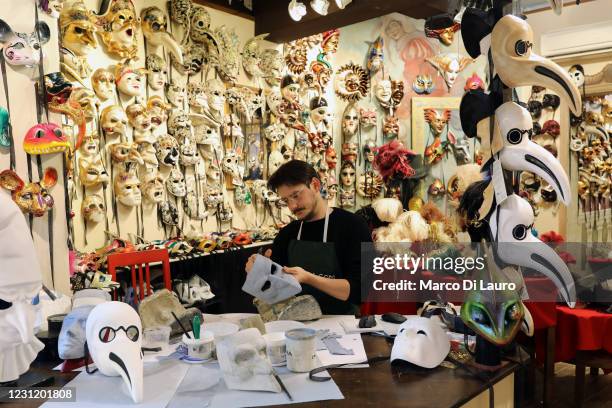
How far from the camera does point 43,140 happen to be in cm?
231

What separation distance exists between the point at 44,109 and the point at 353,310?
1789 millimetres

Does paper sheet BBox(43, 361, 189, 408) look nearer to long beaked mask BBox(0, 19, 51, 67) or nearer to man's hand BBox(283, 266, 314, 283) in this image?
man's hand BBox(283, 266, 314, 283)

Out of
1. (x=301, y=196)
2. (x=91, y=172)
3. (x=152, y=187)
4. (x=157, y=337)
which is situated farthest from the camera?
(x=152, y=187)

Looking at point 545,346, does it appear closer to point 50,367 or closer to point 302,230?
point 302,230

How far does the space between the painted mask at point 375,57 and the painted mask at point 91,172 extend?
3.43 m

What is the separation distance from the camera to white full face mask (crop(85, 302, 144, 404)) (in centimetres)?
149

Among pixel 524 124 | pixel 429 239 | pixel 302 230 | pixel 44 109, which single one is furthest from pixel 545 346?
pixel 44 109

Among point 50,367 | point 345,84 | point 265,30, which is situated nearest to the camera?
point 50,367

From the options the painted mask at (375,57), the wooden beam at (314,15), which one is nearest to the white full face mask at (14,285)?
the wooden beam at (314,15)

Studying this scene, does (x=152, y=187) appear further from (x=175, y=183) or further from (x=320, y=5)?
(x=320, y=5)

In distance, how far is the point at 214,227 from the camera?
4.27 meters

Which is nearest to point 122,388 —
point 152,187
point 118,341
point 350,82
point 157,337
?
point 118,341

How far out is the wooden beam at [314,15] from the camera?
407 cm

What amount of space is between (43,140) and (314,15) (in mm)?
2729
